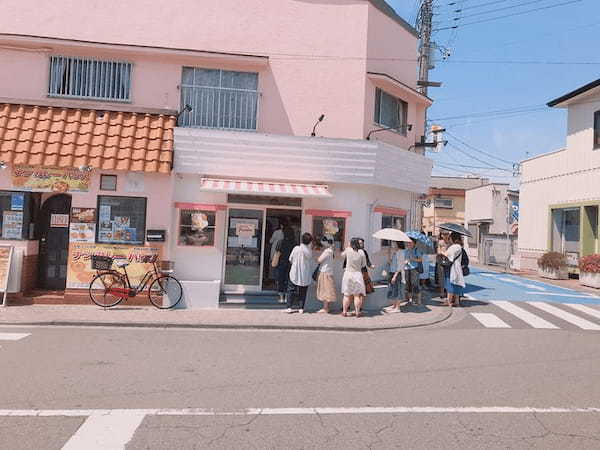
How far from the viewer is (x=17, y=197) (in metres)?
11.2

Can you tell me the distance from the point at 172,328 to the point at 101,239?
10.9 ft

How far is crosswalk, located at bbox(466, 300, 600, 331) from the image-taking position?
1059 cm

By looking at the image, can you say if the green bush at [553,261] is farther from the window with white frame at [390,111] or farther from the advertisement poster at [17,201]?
the advertisement poster at [17,201]

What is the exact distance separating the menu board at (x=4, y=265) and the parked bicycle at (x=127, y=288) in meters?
1.81

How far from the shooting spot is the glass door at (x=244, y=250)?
12.1 meters

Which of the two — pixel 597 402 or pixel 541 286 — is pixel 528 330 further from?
pixel 541 286

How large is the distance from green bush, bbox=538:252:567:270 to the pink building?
34.8 feet

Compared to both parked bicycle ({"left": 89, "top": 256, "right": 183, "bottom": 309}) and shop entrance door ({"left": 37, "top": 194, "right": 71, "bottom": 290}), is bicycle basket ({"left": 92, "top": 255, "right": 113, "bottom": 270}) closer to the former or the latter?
parked bicycle ({"left": 89, "top": 256, "right": 183, "bottom": 309})

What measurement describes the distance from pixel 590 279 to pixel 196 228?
15.0 m

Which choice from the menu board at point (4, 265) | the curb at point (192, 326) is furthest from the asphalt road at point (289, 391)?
the menu board at point (4, 265)

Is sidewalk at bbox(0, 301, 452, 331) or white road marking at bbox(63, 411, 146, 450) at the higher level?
sidewalk at bbox(0, 301, 452, 331)

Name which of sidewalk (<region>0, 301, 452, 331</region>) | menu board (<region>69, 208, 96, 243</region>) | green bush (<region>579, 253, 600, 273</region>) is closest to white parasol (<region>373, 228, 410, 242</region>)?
sidewalk (<region>0, 301, 452, 331</region>)

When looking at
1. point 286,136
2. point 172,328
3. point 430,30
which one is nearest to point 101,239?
point 172,328

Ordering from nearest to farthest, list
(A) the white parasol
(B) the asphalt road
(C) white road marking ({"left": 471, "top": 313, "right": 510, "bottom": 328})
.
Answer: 1. (B) the asphalt road
2. (C) white road marking ({"left": 471, "top": 313, "right": 510, "bottom": 328})
3. (A) the white parasol
